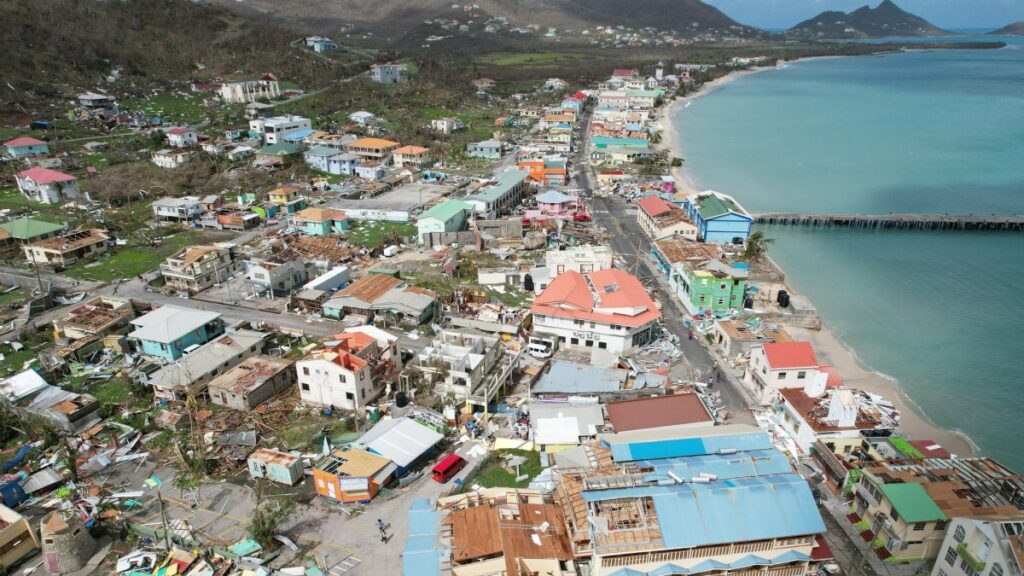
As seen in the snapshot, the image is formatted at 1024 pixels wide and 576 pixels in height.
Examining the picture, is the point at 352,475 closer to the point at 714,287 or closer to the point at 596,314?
the point at 596,314

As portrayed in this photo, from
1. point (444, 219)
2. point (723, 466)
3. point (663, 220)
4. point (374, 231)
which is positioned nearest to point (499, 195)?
point (444, 219)

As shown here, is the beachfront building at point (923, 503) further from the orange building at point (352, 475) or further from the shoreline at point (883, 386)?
the orange building at point (352, 475)

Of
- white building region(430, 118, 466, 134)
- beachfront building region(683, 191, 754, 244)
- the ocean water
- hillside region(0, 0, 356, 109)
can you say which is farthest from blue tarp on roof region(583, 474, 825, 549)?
hillside region(0, 0, 356, 109)

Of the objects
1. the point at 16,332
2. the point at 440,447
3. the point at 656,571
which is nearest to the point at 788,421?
the point at 656,571

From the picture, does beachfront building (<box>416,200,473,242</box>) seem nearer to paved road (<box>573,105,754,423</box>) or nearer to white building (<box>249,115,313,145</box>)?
paved road (<box>573,105,754,423</box>)

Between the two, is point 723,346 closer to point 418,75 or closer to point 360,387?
point 360,387

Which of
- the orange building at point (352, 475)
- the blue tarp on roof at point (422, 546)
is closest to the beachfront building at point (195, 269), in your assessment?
the orange building at point (352, 475)
